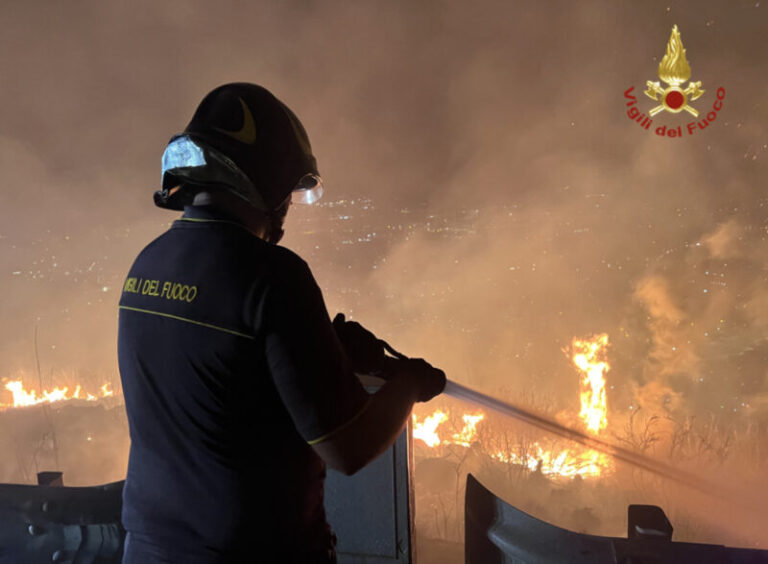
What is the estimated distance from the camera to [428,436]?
26.2 feet

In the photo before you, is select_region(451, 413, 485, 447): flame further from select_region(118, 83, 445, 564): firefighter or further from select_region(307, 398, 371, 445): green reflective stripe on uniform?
select_region(307, 398, 371, 445): green reflective stripe on uniform

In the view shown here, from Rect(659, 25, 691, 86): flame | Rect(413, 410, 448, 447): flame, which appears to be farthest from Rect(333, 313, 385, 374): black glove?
Rect(659, 25, 691, 86): flame

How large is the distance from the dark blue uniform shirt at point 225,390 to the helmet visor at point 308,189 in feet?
1.33

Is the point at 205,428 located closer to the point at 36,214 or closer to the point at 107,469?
the point at 107,469

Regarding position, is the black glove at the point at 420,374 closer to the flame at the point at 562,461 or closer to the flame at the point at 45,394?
the flame at the point at 562,461

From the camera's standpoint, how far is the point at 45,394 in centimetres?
1066

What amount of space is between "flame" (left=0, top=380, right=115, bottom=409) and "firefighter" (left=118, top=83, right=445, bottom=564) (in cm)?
1069

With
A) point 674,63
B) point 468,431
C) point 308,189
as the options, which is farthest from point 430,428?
point 308,189

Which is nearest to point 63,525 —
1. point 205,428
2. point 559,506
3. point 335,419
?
point 205,428

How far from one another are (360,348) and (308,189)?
0.52m

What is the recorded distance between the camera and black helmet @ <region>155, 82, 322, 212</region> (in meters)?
1.17

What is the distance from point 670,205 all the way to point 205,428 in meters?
11.4

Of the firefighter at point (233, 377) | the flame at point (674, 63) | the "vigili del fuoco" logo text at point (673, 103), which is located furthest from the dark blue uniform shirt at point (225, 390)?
the "vigili del fuoco" logo text at point (673, 103)

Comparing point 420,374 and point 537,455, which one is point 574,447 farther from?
point 420,374
